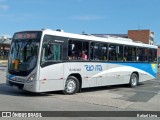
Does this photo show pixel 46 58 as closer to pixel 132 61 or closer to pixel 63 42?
pixel 63 42

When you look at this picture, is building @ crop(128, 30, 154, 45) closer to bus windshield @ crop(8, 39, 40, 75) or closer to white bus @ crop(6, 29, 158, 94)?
white bus @ crop(6, 29, 158, 94)

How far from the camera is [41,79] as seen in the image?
13.5 meters

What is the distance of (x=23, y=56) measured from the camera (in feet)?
45.9

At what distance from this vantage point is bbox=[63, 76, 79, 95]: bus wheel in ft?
48.9

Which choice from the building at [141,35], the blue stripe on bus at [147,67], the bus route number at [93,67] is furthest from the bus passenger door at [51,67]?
the building at [141,35]

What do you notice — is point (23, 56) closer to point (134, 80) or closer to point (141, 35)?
point (134, 80)

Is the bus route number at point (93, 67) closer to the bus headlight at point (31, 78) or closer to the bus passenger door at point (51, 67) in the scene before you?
the bus passenger door at point (51, 67)

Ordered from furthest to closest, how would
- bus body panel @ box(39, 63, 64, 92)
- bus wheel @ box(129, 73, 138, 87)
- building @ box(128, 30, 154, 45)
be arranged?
1. building @ box(128, 30, 154, 45)
2. bus wheel @ box(129, 73, 138, 87)
3. bus body panel @ box(39, 63, 64, 92)

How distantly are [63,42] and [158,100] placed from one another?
16.0 feet

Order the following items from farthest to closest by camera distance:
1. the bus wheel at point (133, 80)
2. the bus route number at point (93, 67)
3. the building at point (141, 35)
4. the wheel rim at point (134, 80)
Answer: the building at point (141, 35) < the wheel rim at point (134, 80) < the bus wheel at point (133, 80) < the bus route number at point (93, 67)

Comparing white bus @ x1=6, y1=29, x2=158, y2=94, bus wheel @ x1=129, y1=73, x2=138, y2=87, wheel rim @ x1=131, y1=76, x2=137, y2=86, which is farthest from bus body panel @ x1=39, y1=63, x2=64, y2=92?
wheel rim @ x1=131, y1=76, x2=137, y2=86

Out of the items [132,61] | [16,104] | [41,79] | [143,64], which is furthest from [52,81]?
[143,64]

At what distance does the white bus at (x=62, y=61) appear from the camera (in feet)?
44.6

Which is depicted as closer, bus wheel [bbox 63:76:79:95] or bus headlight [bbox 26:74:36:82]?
bus headlight [bbox 26:74:36:82]
